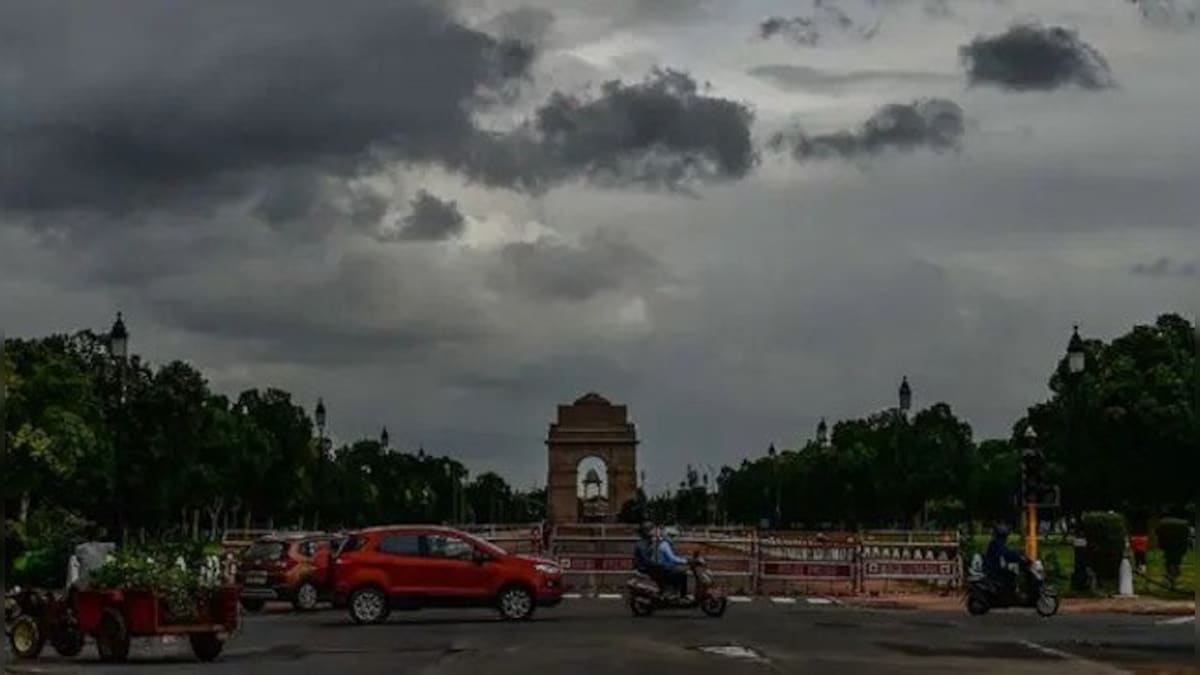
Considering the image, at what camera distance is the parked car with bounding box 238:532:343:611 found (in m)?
42.5

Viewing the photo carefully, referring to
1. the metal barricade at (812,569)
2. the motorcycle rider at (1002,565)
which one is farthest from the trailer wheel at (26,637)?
the metal barricade at (812,569)

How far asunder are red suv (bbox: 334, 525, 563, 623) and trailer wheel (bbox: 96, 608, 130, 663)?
932 centimetres

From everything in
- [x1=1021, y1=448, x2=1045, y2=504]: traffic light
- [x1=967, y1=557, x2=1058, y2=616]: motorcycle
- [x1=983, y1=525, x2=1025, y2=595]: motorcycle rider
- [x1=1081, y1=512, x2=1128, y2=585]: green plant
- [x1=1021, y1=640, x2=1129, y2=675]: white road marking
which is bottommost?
[x1=1021, y1=640, x2=1129, y2=675]: white road marking

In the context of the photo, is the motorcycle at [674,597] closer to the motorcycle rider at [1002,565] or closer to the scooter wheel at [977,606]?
the scooter wheel at [977,606]

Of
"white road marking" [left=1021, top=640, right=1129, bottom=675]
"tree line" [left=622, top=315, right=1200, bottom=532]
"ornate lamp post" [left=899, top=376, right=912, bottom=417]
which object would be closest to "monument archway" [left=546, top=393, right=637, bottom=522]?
"tree line" [left=622, top=315, right=1200, bottom=532]

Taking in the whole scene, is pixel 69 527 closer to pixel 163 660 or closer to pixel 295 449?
pixel 163 660

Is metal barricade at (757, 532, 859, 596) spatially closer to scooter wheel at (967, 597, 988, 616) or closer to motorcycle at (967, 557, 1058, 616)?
scooter wheel at (967, 597, 988, 616)

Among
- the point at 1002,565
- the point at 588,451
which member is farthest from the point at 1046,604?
the point at 588,451

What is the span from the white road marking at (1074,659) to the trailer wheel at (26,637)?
12902mm

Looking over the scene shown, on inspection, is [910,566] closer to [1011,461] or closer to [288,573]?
[288,573]

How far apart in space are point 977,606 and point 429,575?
1056 cm

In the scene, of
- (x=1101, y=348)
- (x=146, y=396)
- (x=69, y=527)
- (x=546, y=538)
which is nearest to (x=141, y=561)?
(x=69, y=527)

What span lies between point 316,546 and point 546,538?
12.7m

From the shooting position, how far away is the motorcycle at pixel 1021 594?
38.6 metres
